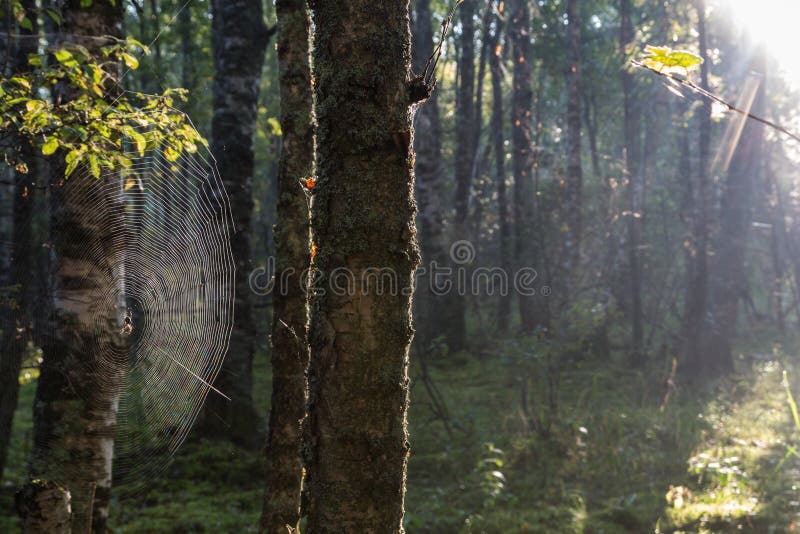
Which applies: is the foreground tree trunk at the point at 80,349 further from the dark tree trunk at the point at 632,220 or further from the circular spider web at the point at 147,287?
the dark tree trunk at the point at 632,220

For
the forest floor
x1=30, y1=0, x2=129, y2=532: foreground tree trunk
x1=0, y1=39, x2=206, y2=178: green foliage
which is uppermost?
x1=0, y1=39, x2=206, y2=178: green foliage

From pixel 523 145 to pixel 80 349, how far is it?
12077 millimetres

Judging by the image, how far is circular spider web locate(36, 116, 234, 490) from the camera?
14.8ft

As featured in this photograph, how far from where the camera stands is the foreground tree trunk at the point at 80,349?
4348 millimetres

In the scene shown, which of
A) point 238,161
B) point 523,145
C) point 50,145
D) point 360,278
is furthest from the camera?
point 523,145

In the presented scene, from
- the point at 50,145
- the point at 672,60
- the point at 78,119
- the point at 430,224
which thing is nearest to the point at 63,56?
the point at 78,119

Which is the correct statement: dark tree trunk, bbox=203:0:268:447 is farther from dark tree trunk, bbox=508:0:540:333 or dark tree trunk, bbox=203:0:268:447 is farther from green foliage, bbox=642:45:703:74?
dark tree trunk, bbox=508:0:540:333

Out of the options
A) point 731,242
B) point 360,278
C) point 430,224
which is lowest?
point 360,278

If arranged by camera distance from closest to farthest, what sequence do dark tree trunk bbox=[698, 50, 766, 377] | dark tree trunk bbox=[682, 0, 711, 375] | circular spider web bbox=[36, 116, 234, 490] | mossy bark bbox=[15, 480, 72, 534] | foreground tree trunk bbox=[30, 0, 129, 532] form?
mossy bark bbox=[15, 480, 72, 534]
foreground tree trunk bbox=[30, 0, 129, 532]
circular spider web bbox=[36, 116, 234, 490]
dark tree trunk bbox=[682, 0, 711, 375]
dark tree trunk bbox=[698, 50, 766, 377]

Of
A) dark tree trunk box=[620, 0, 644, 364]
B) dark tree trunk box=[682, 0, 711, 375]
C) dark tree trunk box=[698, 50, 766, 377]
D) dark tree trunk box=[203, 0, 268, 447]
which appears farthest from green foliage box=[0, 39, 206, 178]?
dark tree trunk box=[698, 50, 766, 377]

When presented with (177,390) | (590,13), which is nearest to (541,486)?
(177,390)

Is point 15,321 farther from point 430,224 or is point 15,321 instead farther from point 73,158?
point 430,224

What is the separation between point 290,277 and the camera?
4.29 metres

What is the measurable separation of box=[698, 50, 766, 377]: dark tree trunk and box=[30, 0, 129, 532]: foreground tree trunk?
11.9 meters
